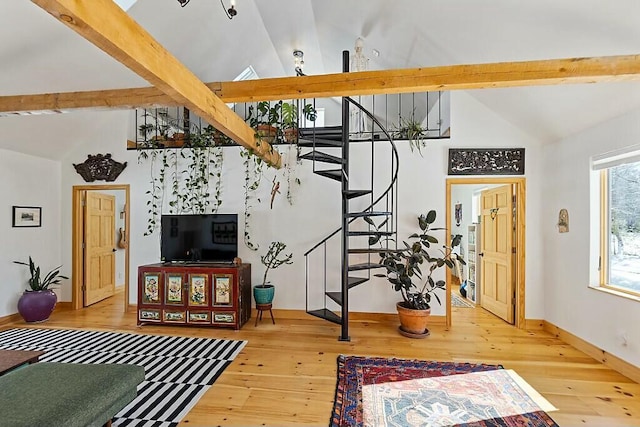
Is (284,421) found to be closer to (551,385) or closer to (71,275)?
(551,385)

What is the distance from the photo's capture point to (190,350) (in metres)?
3.51

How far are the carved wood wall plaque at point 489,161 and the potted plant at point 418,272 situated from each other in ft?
2.62

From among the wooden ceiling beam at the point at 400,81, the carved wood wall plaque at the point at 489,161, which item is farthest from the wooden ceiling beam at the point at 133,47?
the carved wood wall plaque at the point at 489,161

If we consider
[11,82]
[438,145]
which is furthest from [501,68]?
[11,82]

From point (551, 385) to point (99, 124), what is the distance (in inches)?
258

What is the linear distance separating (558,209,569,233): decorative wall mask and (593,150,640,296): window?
0.41 m

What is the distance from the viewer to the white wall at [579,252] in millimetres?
2990

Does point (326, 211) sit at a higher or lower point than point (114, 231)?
higher

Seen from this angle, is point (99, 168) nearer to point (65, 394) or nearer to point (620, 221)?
point (65, 394)

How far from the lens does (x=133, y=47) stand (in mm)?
1577

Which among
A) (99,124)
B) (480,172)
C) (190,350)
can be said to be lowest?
(190,350)

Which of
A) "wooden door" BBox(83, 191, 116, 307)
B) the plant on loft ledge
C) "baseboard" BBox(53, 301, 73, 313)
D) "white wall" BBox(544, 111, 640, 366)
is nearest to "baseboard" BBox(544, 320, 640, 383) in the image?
"white wall" BBox(544, 111, 640, 366)

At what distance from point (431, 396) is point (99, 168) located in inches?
217

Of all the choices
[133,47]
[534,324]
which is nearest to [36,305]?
[133,47]
